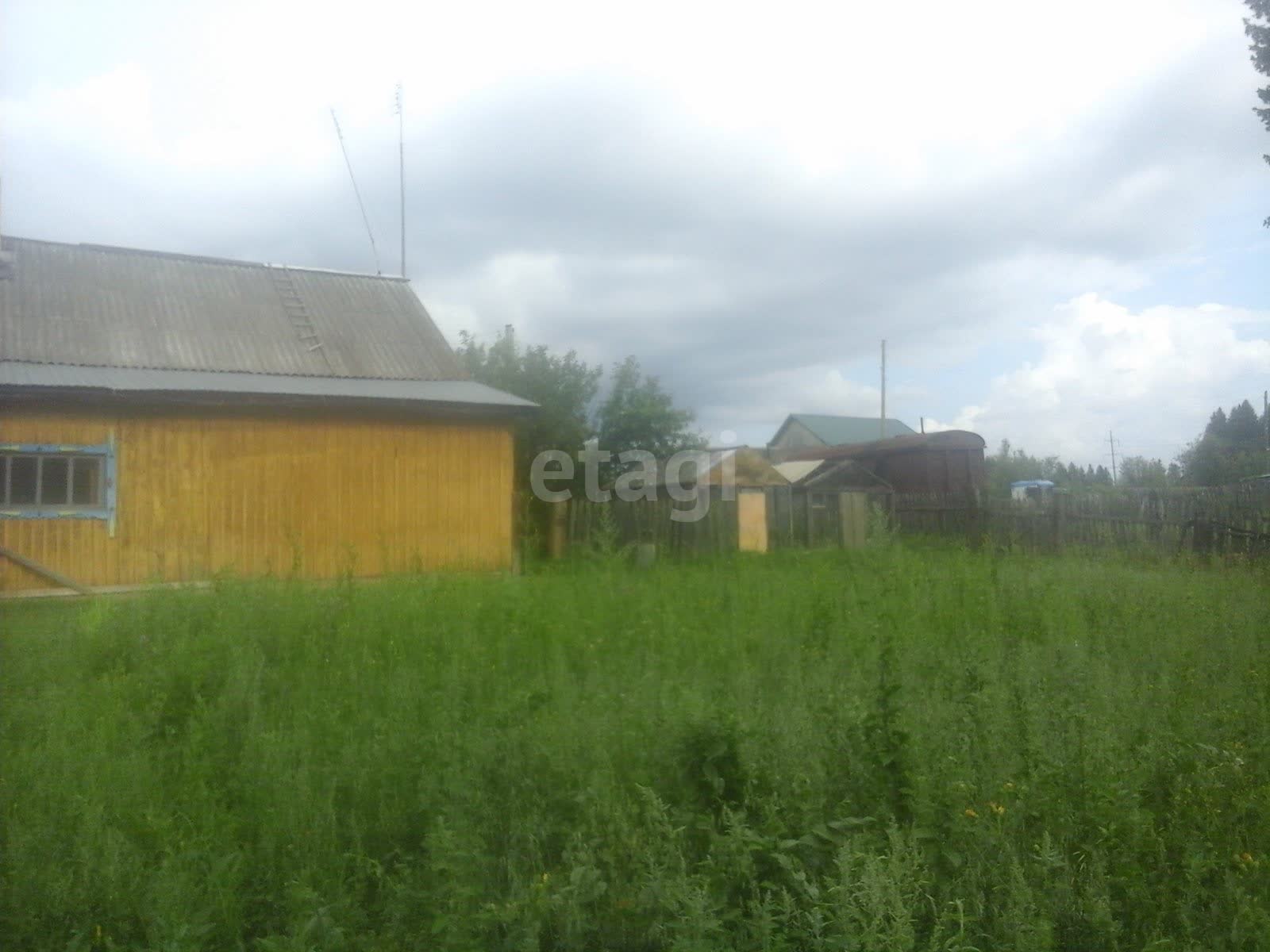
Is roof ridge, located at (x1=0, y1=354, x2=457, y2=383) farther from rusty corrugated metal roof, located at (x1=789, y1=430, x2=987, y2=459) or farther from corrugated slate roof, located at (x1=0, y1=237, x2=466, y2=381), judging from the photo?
rusty corrugated metal roof, located at (x1=789, y1=430, x2=987, y2=459)

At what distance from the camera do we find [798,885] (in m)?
3.13

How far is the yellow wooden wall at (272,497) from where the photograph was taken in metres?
11.3

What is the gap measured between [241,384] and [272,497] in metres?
1.55

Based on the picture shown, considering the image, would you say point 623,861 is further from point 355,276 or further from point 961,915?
point 355,276

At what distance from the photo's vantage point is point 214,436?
1191 cm

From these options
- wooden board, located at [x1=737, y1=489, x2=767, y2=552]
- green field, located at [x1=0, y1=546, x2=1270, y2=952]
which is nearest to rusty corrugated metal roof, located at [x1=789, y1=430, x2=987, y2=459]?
wooden board, located at [x1=737, y1=489, x2=767, y2=552]

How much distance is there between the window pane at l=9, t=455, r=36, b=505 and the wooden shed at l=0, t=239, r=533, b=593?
0.02 m

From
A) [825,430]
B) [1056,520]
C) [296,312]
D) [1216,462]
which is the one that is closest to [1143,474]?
[1216,462]

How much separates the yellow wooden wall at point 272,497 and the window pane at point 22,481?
255mm

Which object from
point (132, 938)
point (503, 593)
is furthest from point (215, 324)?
point (132, 938)

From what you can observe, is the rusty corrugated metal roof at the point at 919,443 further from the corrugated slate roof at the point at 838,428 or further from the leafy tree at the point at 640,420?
the corrugated slate roof at the point at 838,428

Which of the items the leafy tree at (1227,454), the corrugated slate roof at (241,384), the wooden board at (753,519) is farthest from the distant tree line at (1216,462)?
the corrugated slate roof at (241,384)

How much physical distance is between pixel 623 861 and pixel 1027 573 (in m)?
7.33

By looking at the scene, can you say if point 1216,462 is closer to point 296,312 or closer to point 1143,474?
point 1143,474
